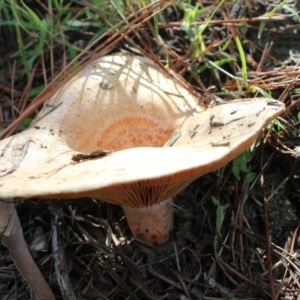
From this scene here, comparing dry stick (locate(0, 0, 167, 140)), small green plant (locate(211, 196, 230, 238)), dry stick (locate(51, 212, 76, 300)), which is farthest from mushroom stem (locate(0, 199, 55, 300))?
small green plant (locate(211, 196, 230, 238))

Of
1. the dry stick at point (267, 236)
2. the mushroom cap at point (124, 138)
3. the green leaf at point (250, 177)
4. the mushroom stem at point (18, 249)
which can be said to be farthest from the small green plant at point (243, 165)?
the mushroom stem at point (18, 249)

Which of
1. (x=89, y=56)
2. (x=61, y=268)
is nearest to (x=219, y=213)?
(x=61, y=268)

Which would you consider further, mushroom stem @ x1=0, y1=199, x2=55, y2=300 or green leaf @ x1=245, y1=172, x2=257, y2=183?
green leaf @ x1=245, y1=172, x2=257, y2=183

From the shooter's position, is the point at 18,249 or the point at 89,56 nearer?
the point at 18,249

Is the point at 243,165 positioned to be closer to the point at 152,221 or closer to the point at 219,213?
the point at 219,213

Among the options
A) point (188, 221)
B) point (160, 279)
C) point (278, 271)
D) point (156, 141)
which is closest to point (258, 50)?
point (156, 141)

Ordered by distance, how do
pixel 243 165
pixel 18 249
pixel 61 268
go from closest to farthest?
1. pixel 18 249
2. pixel 61 268
3. pixel 243 165

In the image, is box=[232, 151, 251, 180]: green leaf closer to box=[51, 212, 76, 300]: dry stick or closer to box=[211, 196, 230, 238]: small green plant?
box=[211, 196, 230, 238]: small green plant

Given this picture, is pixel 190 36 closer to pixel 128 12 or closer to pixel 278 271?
pixel 128 12

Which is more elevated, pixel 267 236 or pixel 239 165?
pixel 239 165
